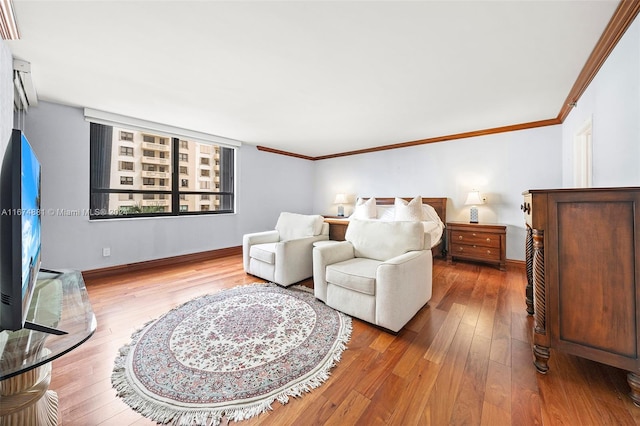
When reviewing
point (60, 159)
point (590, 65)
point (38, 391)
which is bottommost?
point (38, 391)

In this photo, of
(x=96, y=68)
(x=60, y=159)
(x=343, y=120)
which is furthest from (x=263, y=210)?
(x=96, y=68)

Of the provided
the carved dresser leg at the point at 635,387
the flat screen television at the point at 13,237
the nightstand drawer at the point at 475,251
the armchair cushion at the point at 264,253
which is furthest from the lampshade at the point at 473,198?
the flat screen television at the point at 13,237

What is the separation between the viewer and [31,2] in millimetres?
1489

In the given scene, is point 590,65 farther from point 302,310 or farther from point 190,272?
point 190,272

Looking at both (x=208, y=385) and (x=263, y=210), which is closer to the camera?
(x=208, y=385)

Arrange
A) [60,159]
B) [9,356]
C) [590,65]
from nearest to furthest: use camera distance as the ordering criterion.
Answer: [9,356] < [590,65] < [60,159]

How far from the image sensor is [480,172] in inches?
164

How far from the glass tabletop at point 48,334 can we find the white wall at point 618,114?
3.06 metres

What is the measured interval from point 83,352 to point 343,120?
369cm

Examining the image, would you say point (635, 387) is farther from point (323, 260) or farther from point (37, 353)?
point (37, 353)

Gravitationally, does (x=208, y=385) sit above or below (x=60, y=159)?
below

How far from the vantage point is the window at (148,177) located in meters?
3.43

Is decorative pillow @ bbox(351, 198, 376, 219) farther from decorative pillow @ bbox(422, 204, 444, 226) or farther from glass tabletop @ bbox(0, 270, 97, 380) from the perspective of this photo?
glass tabletop @ bbox(0, 270, 97, 380)

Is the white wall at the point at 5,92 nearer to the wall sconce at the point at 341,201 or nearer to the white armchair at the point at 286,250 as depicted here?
the white armchair at the point at 286,250
